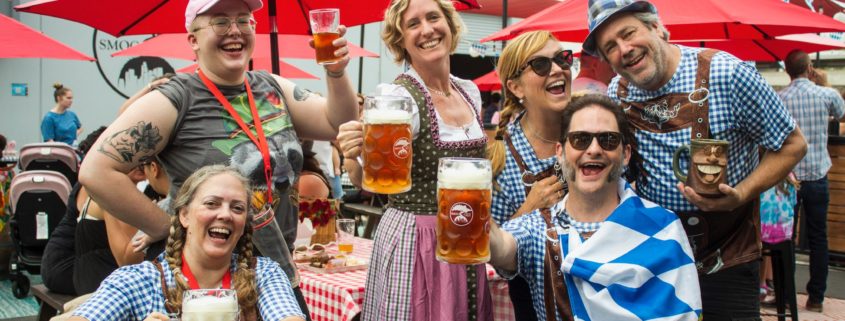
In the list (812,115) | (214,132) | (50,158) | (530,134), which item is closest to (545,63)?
(530,134)

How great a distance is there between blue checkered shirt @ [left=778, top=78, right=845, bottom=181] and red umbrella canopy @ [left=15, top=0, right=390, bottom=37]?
417cm

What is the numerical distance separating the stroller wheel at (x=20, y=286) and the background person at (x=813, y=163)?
6382mm

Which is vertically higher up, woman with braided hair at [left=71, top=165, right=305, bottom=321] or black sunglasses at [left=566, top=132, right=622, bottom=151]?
black sunglasses at [left=566, top=132, right=622, bottom=151]

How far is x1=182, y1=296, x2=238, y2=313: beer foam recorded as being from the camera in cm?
192

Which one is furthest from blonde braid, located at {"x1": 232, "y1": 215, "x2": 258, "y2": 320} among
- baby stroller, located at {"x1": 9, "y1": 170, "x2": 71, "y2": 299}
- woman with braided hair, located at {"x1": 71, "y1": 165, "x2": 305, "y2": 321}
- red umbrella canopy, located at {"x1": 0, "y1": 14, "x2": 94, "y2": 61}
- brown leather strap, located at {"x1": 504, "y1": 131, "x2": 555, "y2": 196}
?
Result: baby stroller, located at {"x1": 9, "y1": 170, "x2": 71, "y2": 299}

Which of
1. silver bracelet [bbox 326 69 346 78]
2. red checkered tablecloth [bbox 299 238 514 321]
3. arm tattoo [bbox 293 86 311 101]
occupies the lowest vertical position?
red checkered tablecloth [bbox 299 238 514 321]

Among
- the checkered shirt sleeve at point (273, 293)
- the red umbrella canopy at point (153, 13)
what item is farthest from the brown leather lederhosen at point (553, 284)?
the red umbrella canopy at point (153, 13)

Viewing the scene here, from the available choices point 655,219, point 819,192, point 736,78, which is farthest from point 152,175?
point 819,192

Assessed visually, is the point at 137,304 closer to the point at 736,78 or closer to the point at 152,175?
the point at 152,175

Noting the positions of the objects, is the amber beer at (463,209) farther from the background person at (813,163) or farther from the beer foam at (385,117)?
the background person at (813,163)

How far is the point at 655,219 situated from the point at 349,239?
269 centimetres

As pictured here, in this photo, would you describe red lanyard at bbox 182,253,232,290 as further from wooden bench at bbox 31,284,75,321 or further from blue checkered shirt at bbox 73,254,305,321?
wooden bench at bbox 31,284,75,321

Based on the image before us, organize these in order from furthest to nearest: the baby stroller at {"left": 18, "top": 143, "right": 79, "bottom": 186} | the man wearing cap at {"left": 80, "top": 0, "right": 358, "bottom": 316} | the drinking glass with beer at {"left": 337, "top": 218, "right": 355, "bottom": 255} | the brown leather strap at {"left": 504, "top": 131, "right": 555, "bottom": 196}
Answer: the baby stroller at {"left": 18, "top": 143, "right": 79, "bottom": 186}, the drinking glass with beer at {"left": 337, "top": 218, "right": 355, "bottom": 255}, the brown leather strap at {"left": 504, "top": 131, "right": 555, "bottom": 196}, the man wearing cap at {"left": 80, "top": 0, "right": 358, "bottom": 316}

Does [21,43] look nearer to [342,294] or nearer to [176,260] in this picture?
[342,294]
